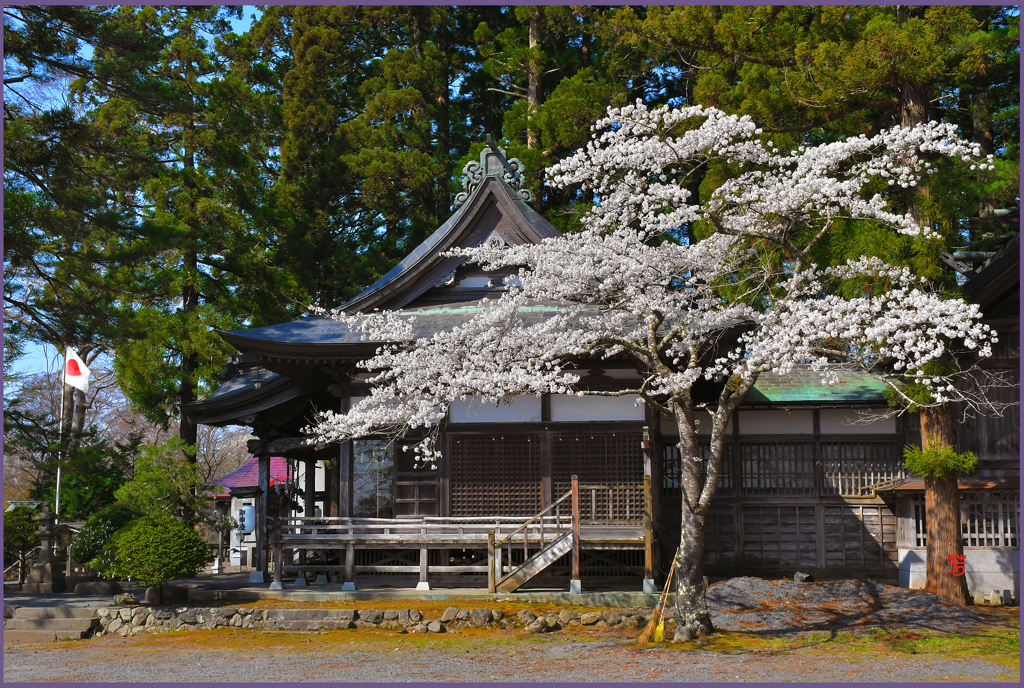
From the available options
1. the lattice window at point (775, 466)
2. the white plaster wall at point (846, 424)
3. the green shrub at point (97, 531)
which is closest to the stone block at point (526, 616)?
the lattice window at point (775, 466)

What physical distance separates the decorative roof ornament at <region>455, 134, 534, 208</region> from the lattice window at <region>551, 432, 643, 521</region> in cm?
483

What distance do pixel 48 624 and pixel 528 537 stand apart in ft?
23.3

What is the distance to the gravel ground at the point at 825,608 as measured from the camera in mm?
10906

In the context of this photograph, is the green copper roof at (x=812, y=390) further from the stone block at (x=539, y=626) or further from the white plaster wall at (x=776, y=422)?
the stone block at (x=539, y=626)

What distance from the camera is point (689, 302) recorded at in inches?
441

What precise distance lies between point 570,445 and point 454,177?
11.5 m

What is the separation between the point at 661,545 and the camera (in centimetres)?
1505

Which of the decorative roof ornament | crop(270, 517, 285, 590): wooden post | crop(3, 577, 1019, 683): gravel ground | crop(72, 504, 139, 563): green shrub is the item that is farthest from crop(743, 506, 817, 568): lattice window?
crop(72, 504, 139, 563): green shrub

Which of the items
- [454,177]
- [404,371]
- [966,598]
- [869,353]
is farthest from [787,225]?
[454,177]

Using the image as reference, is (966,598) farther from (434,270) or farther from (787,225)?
(434,270)

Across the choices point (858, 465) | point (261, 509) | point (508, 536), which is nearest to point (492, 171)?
point (508, 536)

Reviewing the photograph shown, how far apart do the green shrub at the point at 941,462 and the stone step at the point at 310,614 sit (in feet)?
27.2

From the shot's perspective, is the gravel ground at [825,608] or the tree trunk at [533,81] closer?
the gravel ground at [825,608]

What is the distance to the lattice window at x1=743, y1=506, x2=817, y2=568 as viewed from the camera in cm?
1531
